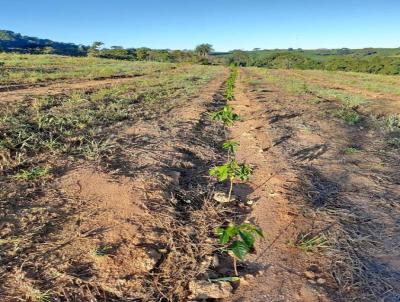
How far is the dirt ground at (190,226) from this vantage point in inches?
115

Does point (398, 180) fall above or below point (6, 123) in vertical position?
below

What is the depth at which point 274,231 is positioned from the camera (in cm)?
381

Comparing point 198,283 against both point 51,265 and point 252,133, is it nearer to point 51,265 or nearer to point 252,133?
point 51,265

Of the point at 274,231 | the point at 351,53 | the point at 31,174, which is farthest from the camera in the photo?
the point at 351,53

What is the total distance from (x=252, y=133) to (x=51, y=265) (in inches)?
213

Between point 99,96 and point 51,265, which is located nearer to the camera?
point 51,265

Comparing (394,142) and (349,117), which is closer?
(394,142)

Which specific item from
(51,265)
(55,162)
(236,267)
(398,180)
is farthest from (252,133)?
(51,265)

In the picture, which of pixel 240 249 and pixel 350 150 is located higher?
pixel 240 249

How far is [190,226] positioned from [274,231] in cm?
79

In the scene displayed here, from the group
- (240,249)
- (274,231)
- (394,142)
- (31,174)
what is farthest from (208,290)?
(394,142)

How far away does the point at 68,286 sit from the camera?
2.80m

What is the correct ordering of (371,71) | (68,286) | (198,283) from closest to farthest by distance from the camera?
(68,286)
(198,283)
(371,71)

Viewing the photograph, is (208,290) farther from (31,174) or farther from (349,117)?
(349,117)
